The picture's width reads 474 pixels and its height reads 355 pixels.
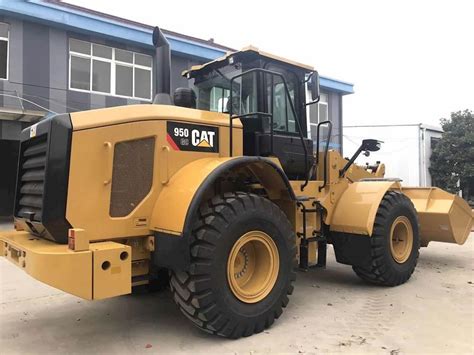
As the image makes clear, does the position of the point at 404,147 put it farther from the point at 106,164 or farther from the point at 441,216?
the point at 106,164

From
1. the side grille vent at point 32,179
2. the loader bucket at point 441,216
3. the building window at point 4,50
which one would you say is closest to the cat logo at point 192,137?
the side grille vent at point 32,179

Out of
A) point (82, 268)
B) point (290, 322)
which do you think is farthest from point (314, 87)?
point (82, 268)

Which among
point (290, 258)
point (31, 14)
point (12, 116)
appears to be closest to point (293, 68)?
point (290, 258)

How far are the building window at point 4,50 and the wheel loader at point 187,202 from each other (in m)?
10.8

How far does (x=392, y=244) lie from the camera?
620 centimetres

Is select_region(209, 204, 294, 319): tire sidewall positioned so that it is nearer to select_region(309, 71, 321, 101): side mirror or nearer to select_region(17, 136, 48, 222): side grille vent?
select_region(17, 136, 48, 222): side grille vent

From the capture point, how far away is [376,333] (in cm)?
421

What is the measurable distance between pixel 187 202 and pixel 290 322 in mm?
1703

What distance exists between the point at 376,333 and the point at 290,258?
3.43 ft

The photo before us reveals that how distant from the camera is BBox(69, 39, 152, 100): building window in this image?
1533 centimetres

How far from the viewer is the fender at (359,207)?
222 inches

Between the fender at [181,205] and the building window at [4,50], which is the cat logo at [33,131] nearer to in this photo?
the fender at [181,205]

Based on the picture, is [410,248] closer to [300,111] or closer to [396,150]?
[300,111]

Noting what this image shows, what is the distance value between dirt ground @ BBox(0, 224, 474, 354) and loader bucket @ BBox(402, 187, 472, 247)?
123cm
